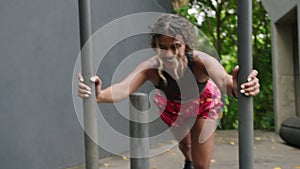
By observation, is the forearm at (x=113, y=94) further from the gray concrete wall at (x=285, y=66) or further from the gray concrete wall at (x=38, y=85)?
the gray concrete wall at (x=285, y=66)

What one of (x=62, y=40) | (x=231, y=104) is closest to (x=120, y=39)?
(x=62, y=40)

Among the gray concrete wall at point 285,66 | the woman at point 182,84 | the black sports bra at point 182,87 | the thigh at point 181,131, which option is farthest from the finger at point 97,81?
the gray concrete wall at point 285,66

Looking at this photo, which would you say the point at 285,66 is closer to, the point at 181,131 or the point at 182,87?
the point at 181,131

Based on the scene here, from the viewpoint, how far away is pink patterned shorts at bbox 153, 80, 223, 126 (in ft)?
10.0

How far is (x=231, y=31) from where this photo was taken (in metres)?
10.4

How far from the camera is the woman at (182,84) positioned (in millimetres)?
2449

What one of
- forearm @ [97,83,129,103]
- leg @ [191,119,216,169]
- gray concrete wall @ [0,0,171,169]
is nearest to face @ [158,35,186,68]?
forearm @ [97,83,129,103]

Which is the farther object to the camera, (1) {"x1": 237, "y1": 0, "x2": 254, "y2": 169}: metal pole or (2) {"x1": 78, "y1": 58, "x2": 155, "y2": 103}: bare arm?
(2) {"x1": 78, "y1": 58, "x2": 155, "y2": 103}: bare arm

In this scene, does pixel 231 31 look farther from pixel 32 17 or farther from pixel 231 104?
pixel 32 17

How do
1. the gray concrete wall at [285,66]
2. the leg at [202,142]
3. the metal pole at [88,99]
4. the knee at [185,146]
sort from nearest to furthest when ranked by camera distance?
the metal pole at [88,99] < the leg at [202,142] < the knee at [185,146] < the gray concrete wall at [285,66]

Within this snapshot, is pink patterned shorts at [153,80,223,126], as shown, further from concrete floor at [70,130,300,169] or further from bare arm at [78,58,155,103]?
concrete floor at [70,130,300,169]

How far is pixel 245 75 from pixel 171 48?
0.85 m

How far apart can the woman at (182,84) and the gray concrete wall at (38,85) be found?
140 cm

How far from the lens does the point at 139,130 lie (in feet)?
5.84
